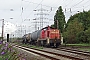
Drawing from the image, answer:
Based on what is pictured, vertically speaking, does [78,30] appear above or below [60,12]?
below

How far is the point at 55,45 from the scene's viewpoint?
37.8 m

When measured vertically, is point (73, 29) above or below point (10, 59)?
above

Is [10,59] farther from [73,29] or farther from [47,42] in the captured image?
[73,29]

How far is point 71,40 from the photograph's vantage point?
55.7 m

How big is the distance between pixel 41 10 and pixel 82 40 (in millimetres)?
15225

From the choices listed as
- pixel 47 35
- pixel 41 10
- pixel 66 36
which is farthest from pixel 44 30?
pixel 66 36

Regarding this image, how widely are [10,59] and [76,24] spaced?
166ft

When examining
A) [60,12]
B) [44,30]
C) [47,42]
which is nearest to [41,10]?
[44,30]

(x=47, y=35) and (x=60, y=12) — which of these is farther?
(x=60, y=12)

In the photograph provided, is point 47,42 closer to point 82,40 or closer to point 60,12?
point 82,40

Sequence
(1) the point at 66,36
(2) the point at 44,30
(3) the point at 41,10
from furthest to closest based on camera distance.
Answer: (1) the point at 66,36, (3) the point at 41,10, (2) the point at 44,30

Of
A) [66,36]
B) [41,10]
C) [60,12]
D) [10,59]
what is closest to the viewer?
[10,59]

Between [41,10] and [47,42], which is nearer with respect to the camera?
[47,42]

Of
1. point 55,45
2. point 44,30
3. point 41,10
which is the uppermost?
point 41,10
